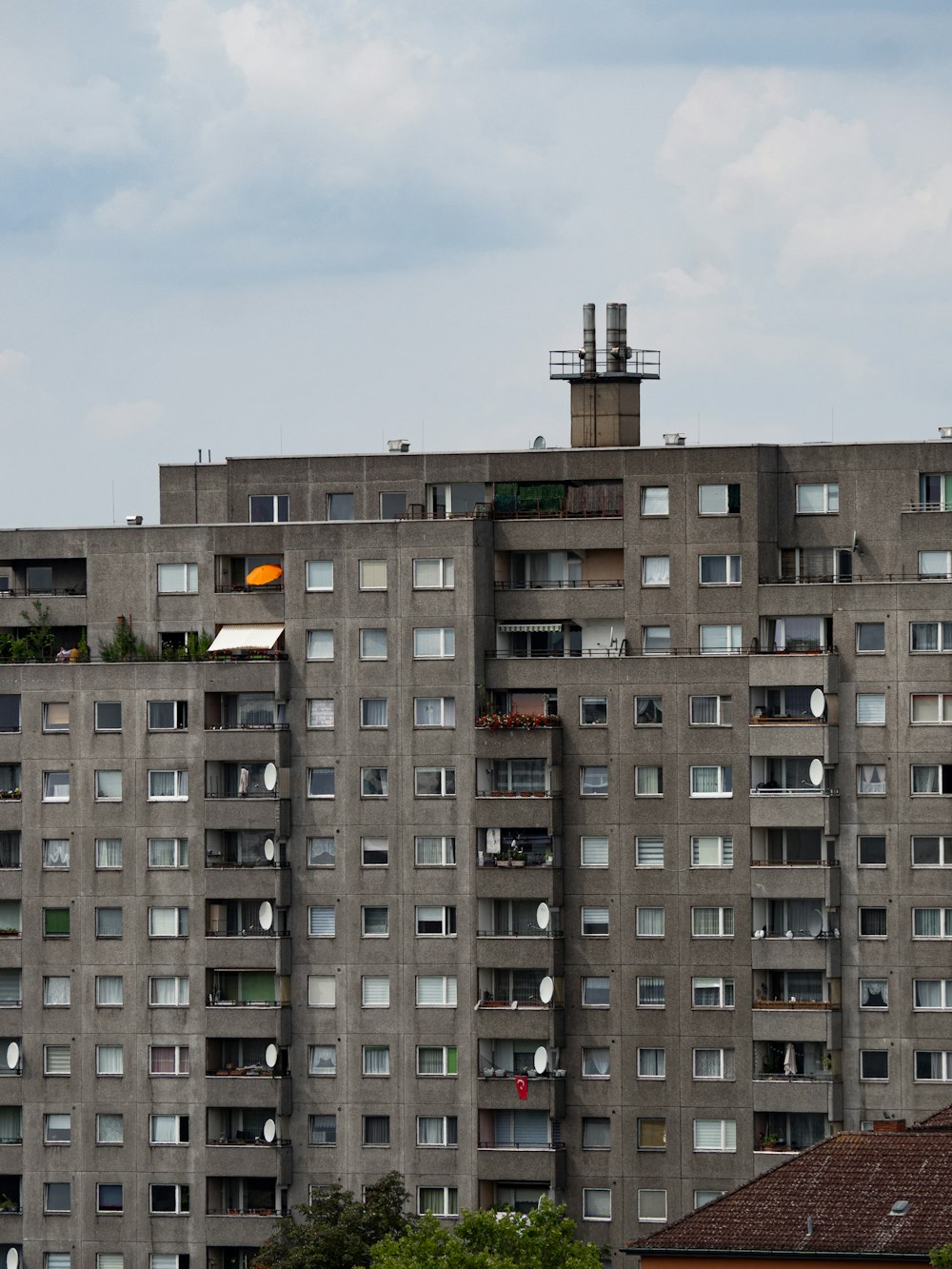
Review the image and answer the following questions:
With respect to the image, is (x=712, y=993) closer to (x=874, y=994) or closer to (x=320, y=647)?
A: (x=874, y=994)

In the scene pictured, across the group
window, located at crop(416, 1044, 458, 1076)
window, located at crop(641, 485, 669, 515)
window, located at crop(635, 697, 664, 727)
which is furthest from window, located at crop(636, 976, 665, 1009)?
window, located at crop(641, 485, 669, 515)

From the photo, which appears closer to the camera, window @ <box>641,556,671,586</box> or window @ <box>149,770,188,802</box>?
window @ <box>641,556,671,586</box>

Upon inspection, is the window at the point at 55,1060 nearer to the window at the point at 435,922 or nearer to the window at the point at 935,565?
the window at the point at 435,922

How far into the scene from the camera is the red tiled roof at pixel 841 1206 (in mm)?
100438

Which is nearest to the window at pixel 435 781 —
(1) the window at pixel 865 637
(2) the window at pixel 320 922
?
(2) the window at pixel 320 922

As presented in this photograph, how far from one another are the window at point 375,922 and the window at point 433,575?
45.9ft

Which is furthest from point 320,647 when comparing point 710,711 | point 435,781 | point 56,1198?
point 56,1198

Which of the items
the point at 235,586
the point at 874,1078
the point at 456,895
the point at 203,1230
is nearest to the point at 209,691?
the point at 235,586

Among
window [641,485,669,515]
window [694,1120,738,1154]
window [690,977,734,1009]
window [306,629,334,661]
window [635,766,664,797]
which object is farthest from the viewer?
window [306,629,334,661]

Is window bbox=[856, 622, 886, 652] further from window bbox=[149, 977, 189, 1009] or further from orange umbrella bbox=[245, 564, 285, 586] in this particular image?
→ window bbox=[149, 977, 189, 1009]

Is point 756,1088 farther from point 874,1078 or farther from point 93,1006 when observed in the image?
point 93,1006

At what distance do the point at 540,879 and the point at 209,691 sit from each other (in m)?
16.7

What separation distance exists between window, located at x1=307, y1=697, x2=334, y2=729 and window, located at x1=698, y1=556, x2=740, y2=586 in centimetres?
1690

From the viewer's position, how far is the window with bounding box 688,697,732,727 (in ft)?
453
